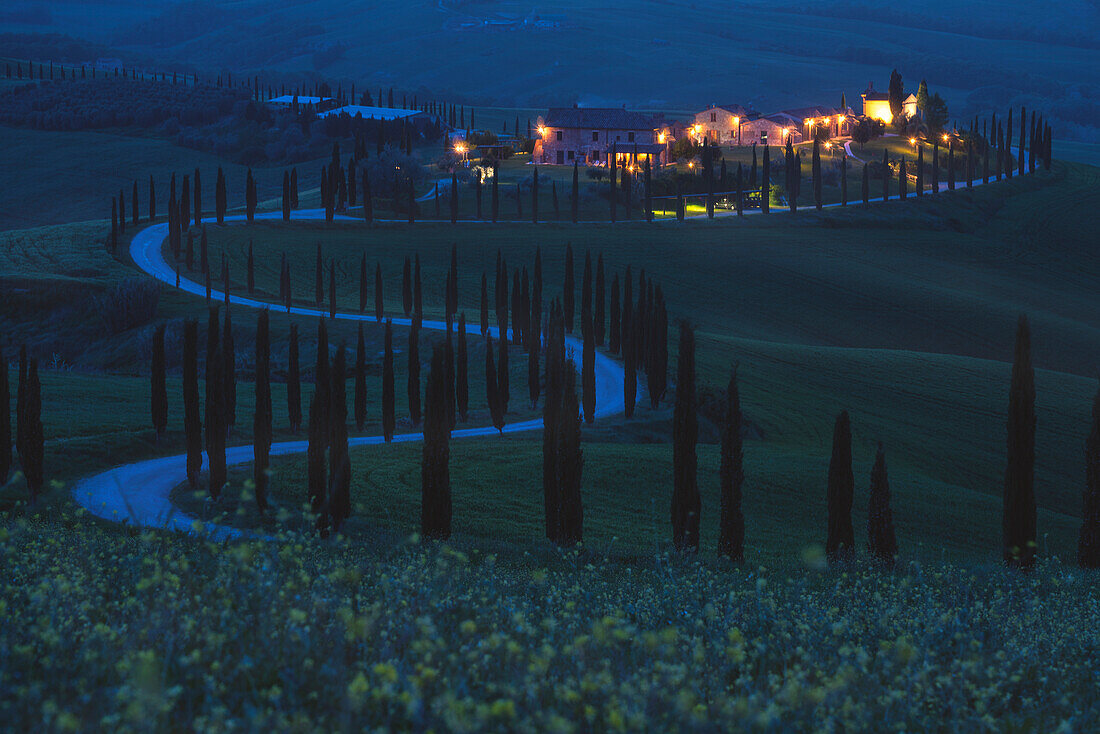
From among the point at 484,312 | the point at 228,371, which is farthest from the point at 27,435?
the point at 484,312

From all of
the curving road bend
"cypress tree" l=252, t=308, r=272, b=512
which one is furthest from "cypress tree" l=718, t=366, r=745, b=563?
"cypress tree" l=252, t=308, r=272, b=512

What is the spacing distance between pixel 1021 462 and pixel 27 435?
114 ft

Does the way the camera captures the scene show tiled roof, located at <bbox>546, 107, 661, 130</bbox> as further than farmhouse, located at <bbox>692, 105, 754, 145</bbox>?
No

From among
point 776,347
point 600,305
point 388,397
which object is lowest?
point 388,397

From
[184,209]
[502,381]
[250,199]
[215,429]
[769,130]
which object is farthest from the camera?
[769,130]

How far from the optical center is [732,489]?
107 ft

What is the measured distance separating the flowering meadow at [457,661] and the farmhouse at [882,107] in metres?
164

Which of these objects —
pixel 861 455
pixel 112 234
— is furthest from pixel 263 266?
pixel 861 455

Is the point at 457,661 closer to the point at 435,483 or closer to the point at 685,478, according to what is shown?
the point at 435,483

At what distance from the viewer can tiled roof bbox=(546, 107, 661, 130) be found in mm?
139000

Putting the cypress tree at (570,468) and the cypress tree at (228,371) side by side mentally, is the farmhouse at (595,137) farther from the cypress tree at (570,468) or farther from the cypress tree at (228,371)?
the cypress tree at (570,468)

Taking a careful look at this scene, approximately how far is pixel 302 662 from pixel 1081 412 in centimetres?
5503

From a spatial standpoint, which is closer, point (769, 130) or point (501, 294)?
point (501, 294)

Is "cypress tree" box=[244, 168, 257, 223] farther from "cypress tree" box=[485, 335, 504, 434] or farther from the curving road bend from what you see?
"cypress tree" box=[485, 335, 504, 434]
